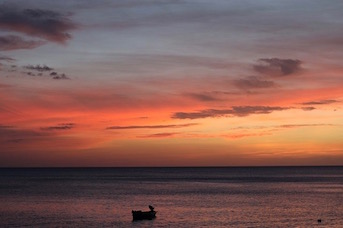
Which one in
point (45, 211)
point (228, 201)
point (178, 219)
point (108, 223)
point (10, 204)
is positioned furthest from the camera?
point (228, 201)

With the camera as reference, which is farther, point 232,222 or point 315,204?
point 315,204

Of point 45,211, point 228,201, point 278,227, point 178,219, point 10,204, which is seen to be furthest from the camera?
point 228,201

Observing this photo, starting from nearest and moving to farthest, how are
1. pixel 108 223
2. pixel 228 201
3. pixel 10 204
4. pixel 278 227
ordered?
pixel 278 227
pixel 108 223
pixel 10 204
pixel 228 201

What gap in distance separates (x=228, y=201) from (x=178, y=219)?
30907 mm

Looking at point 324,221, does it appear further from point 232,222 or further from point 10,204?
point 10,204

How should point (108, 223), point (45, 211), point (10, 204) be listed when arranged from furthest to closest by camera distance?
1. point (10, 204)
2. point (45, 211)
3. point (108, 223)

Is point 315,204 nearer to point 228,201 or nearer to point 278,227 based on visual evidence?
point 228,201

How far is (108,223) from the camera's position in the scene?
6925 cm

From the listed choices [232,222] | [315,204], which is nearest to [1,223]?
[232,222]

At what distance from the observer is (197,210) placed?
278 ft

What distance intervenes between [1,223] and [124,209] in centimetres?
2399

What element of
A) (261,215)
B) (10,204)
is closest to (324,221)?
(261,215)

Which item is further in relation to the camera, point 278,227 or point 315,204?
point 315,204

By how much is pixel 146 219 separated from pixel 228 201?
33.6 meters
